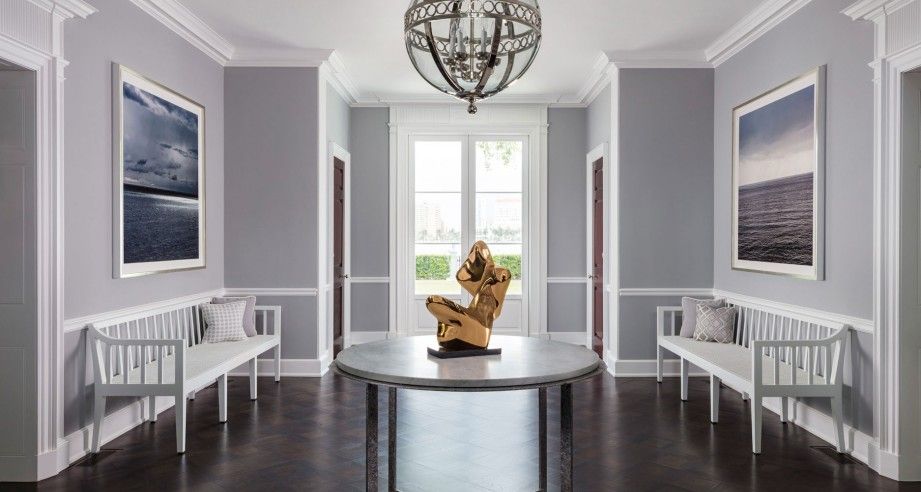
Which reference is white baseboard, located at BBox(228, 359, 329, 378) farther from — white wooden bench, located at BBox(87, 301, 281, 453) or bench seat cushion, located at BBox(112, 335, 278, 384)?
bench seat cushion, located at BBox(112, 335, 278, 384)

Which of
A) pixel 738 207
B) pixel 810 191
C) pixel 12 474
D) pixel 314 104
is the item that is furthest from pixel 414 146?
pixel 12 474

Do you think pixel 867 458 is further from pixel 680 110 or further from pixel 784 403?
pixel 680 110

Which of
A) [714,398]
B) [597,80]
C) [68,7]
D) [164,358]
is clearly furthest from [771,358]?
[68,7]

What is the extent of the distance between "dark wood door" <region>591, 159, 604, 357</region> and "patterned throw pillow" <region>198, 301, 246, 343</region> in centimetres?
377

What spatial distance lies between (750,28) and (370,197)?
14.7ft

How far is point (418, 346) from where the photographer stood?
2943 millimetres

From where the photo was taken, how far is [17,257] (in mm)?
3303

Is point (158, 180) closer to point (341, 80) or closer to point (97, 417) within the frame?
point (97, 417)

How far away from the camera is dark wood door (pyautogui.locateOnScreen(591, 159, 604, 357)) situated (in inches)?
270

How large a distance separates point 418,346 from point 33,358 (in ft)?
6.94

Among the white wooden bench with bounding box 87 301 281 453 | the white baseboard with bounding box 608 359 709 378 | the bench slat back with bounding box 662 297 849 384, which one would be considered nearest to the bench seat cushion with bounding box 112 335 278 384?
the white wooden bench with bounding box 87 301 281 453

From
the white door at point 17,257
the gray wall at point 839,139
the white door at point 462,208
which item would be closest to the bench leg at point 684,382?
the gray wall at point 839,139

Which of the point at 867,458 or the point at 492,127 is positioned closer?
the point at 867,458

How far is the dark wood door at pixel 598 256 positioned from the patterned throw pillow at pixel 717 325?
1.68m
